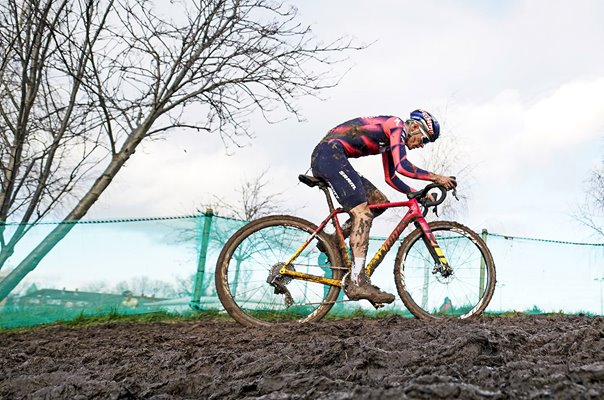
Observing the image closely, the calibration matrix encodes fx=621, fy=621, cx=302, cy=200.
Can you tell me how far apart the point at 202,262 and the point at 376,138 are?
13.0ft

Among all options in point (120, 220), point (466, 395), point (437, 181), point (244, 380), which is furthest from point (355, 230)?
point (120, 220)

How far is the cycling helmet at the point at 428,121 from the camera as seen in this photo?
17.6ft

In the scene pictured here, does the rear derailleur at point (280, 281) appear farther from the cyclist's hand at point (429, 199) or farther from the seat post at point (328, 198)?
the cyclist's hand at point (429, 199)

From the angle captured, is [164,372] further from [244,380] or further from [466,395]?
[466,395]

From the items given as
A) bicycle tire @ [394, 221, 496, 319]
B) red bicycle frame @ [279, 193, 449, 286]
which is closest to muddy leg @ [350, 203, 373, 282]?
red bicycle frame @ [279, 193, 449, 286]

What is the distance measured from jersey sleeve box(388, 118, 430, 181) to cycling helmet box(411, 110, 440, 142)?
0.28 metres

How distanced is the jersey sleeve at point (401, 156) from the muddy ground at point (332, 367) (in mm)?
1328

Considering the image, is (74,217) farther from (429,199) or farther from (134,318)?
(429,199)

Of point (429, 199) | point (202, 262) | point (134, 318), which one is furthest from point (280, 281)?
point (202, 262)

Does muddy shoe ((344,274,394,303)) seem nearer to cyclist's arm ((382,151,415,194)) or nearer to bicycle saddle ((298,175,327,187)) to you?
bicycle saddle ((298,175,327,187))

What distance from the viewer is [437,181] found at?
17.3 ft

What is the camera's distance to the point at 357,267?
5.04 meters

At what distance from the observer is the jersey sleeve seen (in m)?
5.06

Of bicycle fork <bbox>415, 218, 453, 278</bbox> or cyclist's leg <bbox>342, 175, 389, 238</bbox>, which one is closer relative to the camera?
cyclist's leg <bbox>342, 175, 389, 238</bbox>
